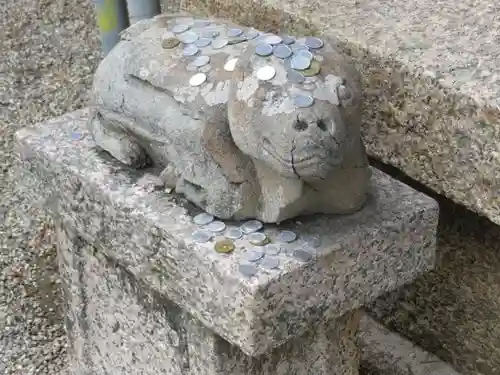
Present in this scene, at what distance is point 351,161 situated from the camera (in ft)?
4.28

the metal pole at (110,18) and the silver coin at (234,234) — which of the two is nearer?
the silver coin at (234,234)

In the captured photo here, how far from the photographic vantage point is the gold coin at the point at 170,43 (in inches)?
55.8

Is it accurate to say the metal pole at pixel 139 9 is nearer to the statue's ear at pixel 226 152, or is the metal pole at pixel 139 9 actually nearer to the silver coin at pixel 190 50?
the silver coin at pixel 190 50

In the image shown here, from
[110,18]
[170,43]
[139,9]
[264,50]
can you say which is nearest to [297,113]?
[264,50]

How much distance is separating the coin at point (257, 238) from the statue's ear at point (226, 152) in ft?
0.27

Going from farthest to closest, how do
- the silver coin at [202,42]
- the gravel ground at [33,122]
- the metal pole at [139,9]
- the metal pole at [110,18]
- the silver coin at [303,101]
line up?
the metal pole at [110,18] → the metal pole at [139,9] → the gravel ground at [33,122] → the silver coin at [202,42] → the silver coin at [303,101]

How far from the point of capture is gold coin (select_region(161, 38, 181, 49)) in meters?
1.42

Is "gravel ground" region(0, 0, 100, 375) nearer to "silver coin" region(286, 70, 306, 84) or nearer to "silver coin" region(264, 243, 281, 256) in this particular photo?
"silver coin" region(264, 243, 281, 256)

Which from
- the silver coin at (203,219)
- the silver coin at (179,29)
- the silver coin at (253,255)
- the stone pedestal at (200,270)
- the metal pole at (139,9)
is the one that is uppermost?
the silver coin at (179,29)

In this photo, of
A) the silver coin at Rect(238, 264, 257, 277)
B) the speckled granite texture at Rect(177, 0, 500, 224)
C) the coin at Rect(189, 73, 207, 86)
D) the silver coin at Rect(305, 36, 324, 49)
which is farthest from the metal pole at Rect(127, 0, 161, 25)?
the silver coin at Rect(238, 264, 257, 277)

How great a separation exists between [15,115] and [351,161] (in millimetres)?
1878

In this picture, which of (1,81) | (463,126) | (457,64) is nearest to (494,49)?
(457,64)

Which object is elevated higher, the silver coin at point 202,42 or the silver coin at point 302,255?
the silver coin at point 202,42

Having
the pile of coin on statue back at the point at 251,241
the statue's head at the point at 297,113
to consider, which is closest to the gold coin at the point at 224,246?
the pile of coin on statue back at the point at 251,241
